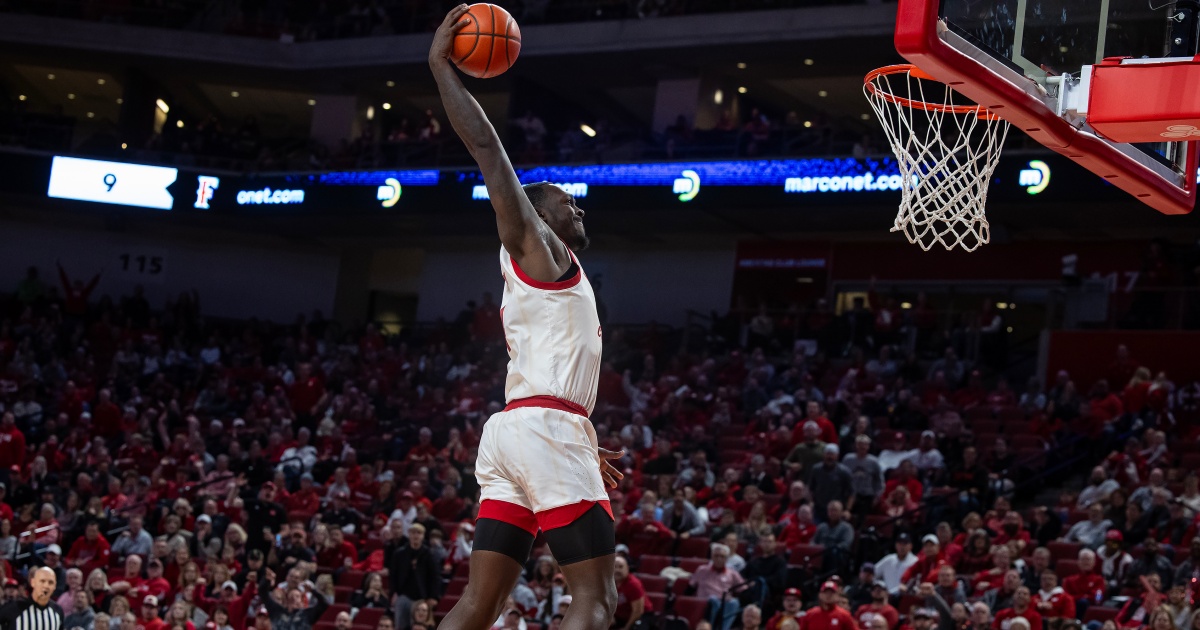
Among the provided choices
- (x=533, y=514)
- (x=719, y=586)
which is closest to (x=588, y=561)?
(x=533, y=514)

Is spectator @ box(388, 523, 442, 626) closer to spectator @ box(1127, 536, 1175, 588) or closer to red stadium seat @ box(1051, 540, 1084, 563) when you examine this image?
red stadium seat @ box(1051, 540, 1084, 563)

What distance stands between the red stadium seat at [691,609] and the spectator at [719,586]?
86 mm

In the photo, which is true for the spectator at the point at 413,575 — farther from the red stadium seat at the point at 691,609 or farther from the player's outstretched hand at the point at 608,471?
the player's outstretched hand at the point at 608,471

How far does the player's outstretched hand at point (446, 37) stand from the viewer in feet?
14.4

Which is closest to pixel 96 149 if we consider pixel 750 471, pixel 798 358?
pixel 798 358

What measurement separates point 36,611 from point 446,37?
7.67 m

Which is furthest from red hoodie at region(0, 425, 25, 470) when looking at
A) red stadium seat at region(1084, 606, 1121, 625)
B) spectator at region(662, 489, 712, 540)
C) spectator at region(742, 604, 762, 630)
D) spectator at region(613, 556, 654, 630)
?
red stadium seat at region(1084, 606, 1121, 625)

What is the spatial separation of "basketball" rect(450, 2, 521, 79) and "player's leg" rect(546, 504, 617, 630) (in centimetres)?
143

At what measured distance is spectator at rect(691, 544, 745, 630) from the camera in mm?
11844

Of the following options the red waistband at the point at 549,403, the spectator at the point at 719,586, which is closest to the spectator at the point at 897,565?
the spectator at the point at 719,586

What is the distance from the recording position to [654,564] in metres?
13.2

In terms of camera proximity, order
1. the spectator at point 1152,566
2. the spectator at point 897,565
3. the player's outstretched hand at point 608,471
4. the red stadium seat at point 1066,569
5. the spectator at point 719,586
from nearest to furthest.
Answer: the player's outstretched hand at point 608,471 → the spectator at point 1152,566 → the red stadium seat at point 1066,569 → the spectator at point 719,586 → the spectator at point 897,565

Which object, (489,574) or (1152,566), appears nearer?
(489,574)

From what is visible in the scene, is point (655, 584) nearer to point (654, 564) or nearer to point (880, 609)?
point (654, 564)
